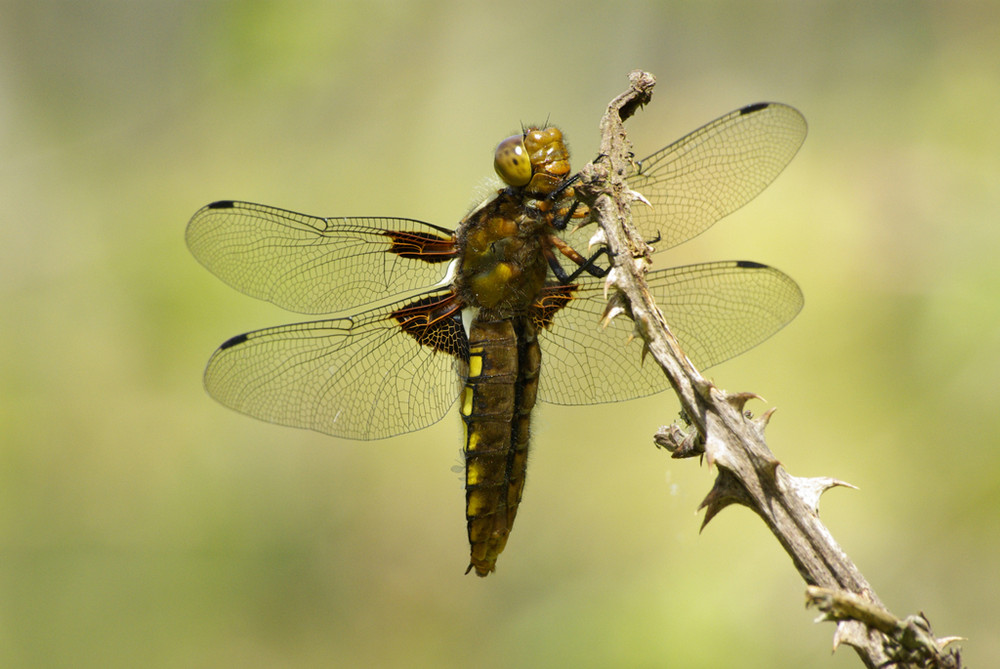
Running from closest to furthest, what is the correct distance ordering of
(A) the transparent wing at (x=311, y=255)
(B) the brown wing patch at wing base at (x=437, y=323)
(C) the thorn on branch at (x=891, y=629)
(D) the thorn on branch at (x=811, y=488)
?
(C) the thorn on branch at (x=891, y=629)
(D) the thorn on branch at (x=811, y=488)
(B) the brown wing patch at wing base at (x=437, y=323)
(A) the transparent wing at (x=311, y=255)

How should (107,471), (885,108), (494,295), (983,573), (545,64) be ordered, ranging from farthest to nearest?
(545,64) → (885,108) → (107,471) → (983,573) → (494,295)

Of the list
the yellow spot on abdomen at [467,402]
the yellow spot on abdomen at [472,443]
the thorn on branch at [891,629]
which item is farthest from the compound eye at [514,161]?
the thorn on branch at [891,629]

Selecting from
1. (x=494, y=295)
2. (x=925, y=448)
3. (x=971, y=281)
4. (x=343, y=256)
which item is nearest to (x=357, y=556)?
(x=343, y=256)

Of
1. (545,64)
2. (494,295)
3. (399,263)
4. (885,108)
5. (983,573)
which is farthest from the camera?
(545,64)

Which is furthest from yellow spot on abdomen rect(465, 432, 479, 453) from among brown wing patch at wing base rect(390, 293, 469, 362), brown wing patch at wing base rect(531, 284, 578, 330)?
brown wing patch at wing base rect(531, 284, 578, 330)

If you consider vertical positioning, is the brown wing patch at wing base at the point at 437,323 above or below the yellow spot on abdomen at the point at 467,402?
above

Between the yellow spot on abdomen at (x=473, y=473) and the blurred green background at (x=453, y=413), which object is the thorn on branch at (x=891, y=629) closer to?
the yellow spot on abdomen at (x=473, y=473)

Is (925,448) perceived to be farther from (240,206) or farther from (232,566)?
(232,566)
